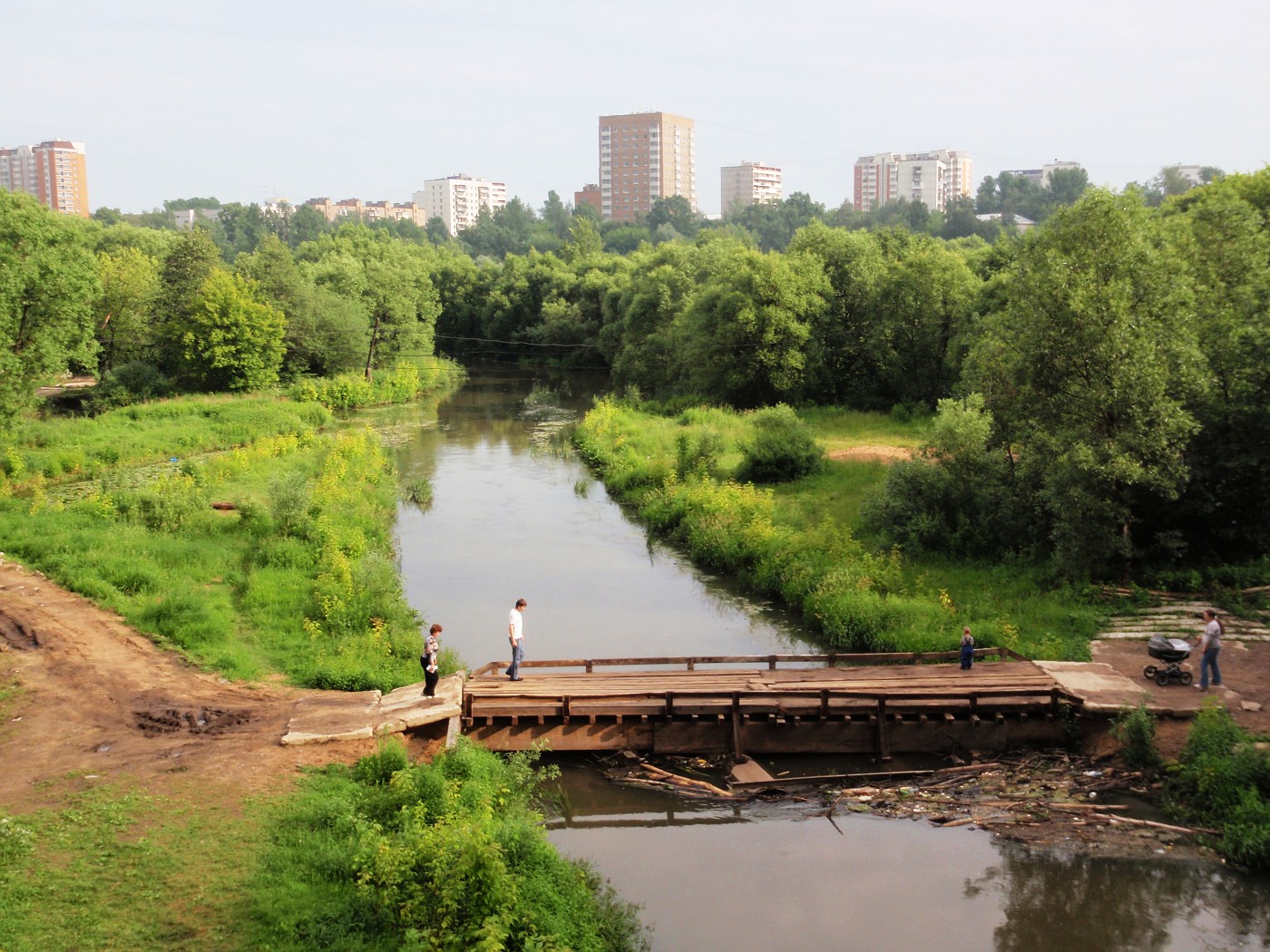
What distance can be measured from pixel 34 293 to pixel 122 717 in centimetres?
2170

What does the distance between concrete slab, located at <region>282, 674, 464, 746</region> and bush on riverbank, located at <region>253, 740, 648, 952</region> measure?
964 mm

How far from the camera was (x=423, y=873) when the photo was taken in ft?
34.7

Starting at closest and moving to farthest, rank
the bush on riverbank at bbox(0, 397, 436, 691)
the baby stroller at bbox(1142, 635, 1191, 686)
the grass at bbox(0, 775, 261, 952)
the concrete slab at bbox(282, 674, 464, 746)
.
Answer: the grass at bbox(0, 775, 261, 952) < the concrete slab at bbox(282, 674, 464, 746) < the baby stroller at bbox(1142, 635, 1191, 686) < the bush on riverbank at bbox(0, 397, 436, 691)

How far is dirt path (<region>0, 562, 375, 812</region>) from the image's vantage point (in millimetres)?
13680

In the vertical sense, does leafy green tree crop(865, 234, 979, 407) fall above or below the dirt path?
above

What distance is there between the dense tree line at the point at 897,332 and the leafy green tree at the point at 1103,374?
50 millimetres

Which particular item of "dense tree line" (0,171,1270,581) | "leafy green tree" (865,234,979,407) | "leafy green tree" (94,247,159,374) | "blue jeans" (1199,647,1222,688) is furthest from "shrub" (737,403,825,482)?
"leafy green tree" (94,247,159,374)

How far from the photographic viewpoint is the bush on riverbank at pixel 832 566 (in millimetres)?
19297

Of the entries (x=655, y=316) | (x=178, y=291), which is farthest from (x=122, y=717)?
(x=655, y=316)

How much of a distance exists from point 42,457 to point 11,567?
41.3 ft

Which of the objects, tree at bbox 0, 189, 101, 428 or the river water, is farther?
tree at bbox 0, 189, 101, 428

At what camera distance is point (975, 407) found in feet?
85.6

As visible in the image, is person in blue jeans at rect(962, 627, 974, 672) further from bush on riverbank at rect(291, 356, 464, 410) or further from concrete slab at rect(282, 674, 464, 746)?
bush on riverbank at rect(291, 356, 464, 410)

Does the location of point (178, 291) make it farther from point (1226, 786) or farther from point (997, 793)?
point (1226, 786)
